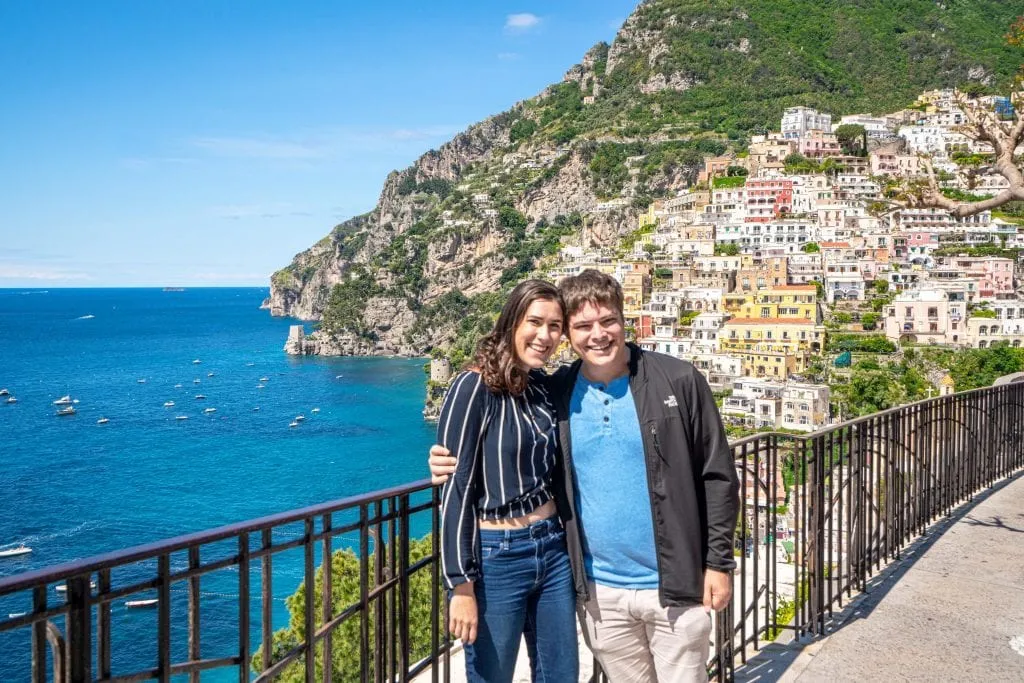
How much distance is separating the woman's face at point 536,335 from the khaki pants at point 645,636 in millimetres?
778

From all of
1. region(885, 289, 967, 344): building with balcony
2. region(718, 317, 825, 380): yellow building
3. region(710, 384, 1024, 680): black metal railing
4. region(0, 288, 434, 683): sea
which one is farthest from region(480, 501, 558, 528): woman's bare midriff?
region(885, 289, 967, 344): building with balcony

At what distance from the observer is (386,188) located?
183m

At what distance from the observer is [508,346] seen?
234 cm

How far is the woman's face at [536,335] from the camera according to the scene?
236cm

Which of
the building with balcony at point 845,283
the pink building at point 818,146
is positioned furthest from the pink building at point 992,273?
the pink building at point 818,146

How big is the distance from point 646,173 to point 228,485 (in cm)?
7425

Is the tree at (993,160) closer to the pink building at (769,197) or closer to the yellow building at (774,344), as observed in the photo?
the yellow building at (774,344)

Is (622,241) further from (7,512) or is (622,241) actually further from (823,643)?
(823,643)

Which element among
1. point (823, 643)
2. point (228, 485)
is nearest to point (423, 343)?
point (228, 485)

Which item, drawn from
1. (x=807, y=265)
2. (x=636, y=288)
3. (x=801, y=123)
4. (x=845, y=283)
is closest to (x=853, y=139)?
(x=801, y=123)

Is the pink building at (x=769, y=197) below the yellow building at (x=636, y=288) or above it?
above

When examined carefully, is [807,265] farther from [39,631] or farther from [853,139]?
[39,631]

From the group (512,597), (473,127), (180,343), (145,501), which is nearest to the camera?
(512,597)

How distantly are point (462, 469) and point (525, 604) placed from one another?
1.60 feet
